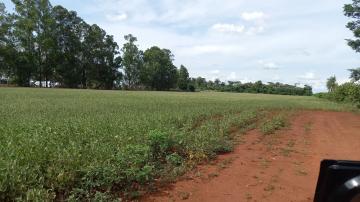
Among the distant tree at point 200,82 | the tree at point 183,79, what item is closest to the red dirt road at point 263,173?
the tree at point 183,79

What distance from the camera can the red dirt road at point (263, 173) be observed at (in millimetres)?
6711

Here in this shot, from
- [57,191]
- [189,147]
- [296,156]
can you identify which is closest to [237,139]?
[296,156]

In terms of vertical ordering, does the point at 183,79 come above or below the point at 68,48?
below

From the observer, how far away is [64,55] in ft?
252

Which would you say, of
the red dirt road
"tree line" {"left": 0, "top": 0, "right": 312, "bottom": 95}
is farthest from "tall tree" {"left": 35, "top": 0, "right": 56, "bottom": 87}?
the red dirt road

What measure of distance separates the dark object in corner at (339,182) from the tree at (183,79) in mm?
105776

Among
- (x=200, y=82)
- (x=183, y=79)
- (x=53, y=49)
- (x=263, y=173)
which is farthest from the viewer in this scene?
(x=200, y=82)

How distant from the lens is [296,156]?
10.3m

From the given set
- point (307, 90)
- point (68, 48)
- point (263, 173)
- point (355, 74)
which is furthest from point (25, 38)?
point (307, 90)

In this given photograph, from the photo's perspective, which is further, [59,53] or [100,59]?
[100,59]

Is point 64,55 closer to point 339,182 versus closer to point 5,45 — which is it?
point 5,45

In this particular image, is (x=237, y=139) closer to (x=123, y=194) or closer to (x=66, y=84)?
(x=123, y=194)

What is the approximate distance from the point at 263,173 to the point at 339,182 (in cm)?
591

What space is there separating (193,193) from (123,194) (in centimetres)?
111
